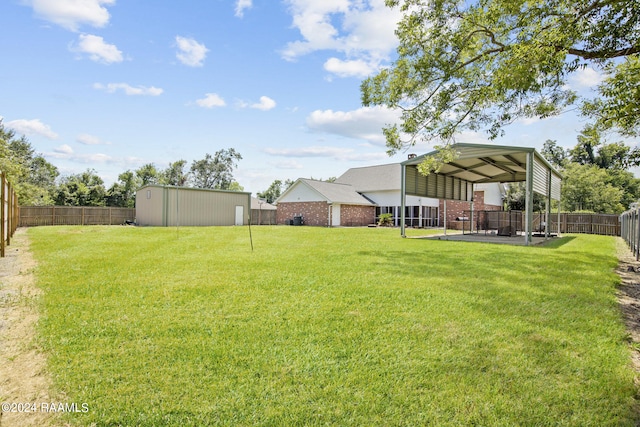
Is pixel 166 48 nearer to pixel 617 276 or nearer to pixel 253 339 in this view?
pixel 253 339

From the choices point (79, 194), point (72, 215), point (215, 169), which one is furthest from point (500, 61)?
point (215, 169)

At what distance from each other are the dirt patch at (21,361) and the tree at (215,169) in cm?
4829

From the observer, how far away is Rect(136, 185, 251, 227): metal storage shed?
80.3ft

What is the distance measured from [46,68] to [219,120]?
981 centimetres

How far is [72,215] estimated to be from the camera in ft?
85.6

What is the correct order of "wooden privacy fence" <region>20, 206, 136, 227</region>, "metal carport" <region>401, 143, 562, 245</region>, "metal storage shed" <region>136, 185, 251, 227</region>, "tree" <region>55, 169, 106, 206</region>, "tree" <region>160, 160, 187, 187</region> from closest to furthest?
"metal carport" <region>401, 143, 562, 245</region> → "metal storage shed" <region>136, 185, 251, 227</region> → "wooden privacy fence" <region>20, 206, 136, 227</region> → "tree" <region>55, 169, 106, 206</region> → "tree" <region>160, 160, 187, 187</region>

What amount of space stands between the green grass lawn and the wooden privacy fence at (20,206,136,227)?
945 inches

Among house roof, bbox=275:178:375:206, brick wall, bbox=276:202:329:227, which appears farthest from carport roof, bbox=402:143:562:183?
brick wall, bbox=276:202:329:227

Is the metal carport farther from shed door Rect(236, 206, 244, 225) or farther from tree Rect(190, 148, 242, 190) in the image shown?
tree Rect(190, 148, 242, 190)

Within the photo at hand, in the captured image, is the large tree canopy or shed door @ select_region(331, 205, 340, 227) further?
shed door @ select_region(331, 205, 340, 227)

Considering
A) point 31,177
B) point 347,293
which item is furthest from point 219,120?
point 31,177

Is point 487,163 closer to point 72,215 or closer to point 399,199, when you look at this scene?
point 399,199

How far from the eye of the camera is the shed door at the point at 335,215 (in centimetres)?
2845

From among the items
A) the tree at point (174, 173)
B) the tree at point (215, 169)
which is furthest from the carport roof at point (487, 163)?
the tree at point (174, 173)
